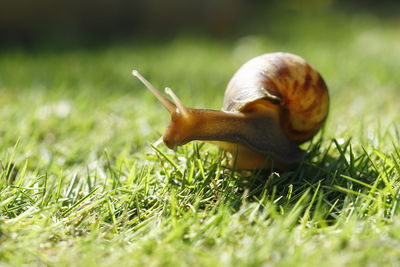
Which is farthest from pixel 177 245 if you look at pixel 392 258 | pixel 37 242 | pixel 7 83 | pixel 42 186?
pixel 7 83

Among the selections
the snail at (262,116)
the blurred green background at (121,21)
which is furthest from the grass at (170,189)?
the blurred green background at (121,21)

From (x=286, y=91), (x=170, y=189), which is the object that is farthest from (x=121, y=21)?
(x=170, y=189)

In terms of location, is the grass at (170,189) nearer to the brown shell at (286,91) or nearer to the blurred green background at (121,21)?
the brown shell at (286,91)

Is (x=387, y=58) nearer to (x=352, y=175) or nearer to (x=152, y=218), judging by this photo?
(x=352, y=175)

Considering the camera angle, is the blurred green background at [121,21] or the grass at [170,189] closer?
the grass at [170,189]

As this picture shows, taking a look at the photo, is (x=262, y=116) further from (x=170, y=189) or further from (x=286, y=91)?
(x=170, y=189)

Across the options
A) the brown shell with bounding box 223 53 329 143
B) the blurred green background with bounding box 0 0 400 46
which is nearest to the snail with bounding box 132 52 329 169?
the brown shell with bounding box 223 53 329 143
